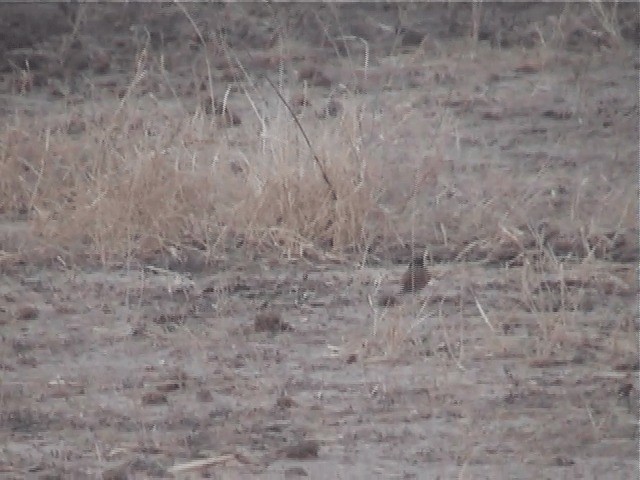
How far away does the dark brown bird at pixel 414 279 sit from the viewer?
4.74m

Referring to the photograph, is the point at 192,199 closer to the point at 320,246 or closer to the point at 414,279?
the point at 320,246

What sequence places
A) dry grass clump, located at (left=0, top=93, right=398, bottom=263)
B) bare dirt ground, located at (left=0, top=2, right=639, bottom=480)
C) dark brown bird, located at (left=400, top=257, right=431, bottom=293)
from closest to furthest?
bare dirt ground, located at (left=0, top=2, right=639, bottom=480)
dark brown bird, located at (left=400, top=257, right=431, bottom=293)
dry grass clump, located at (left=0, top=93, right=398, bottom=263)

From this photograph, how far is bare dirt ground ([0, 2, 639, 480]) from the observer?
3.62m

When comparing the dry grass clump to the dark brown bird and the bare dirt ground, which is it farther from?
the dark brown bird

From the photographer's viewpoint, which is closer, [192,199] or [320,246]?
[320,246]

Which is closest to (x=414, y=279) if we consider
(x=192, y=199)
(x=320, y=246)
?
(x=320, y=246)

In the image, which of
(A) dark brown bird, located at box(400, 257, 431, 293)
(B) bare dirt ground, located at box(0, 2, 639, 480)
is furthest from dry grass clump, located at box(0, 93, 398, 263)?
(A) dark brown bird, located at box(400, 257, 431, 293)

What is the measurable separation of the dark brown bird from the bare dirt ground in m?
0.06

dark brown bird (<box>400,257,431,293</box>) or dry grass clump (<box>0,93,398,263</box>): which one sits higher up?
dry grass clump (<box>0,93,398,263</box>)

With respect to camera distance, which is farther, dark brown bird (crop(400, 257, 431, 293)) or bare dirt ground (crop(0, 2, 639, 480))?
dark brown bird (crop(400, 257, 431, 293))

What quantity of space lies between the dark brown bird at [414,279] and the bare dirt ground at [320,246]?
0.06 metres

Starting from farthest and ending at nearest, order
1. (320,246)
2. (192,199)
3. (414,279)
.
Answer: (192,199)
(320,246)
(414,279)

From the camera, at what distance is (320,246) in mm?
5148

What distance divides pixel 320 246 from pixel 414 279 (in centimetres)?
50
